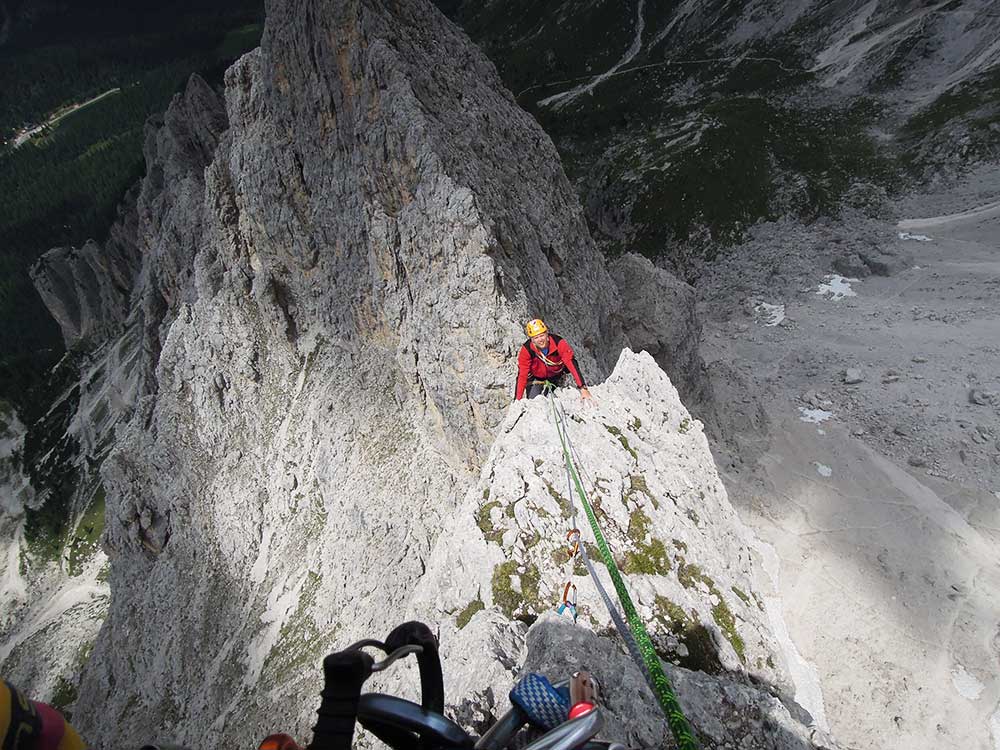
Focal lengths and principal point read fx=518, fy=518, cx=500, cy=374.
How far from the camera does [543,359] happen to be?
12.9 metres

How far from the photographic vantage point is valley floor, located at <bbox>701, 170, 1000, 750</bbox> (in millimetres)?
14945

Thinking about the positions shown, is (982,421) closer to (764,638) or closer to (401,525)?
(764,638)

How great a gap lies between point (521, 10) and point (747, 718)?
16113 centimetres

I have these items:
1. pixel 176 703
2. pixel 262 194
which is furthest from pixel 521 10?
pixel 176 703

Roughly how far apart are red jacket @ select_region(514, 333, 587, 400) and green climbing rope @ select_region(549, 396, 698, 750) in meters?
1.95

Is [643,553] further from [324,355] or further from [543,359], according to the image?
[324,355]

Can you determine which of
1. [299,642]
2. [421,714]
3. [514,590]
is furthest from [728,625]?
[299,642]

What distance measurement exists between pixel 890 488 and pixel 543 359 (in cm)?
1864

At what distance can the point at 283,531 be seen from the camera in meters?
26.6

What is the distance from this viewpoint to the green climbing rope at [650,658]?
431 cm

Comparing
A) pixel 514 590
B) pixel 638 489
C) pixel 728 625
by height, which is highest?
pixel 514 590

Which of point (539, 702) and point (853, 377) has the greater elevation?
point (539, 702)

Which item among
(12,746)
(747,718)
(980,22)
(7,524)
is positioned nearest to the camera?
(12,746)

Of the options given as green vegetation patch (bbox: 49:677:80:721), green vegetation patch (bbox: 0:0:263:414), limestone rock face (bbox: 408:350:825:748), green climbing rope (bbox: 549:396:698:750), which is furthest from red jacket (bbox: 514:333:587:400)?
green vegetation patch (bbox: 0:0:263:414)
